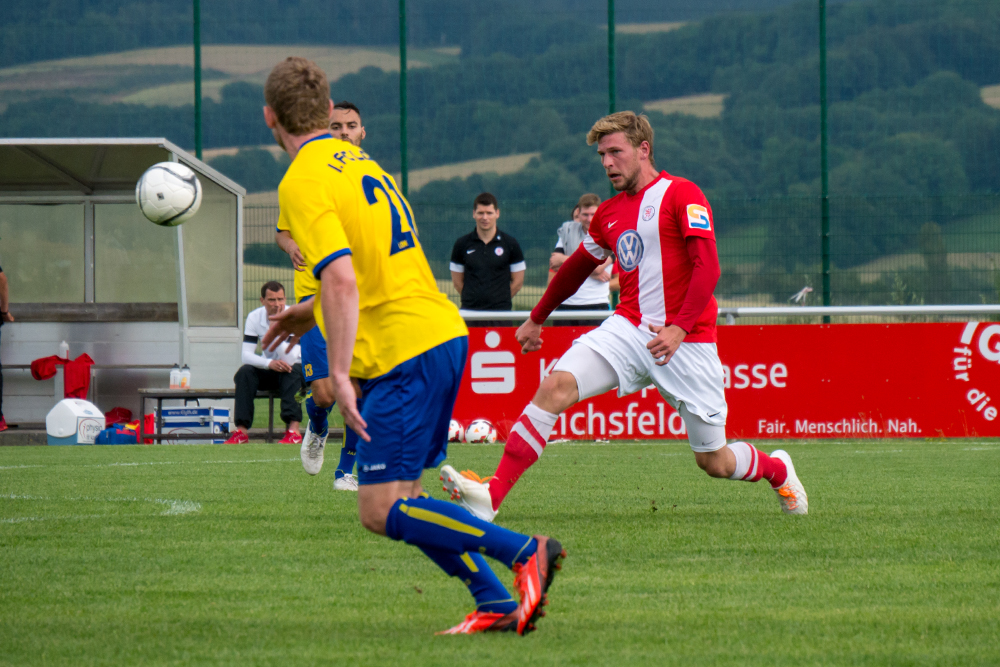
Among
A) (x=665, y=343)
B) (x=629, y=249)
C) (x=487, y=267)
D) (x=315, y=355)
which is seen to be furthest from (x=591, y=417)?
(x=665, y=343)

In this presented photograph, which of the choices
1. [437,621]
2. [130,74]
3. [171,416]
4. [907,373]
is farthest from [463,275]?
[130,74]

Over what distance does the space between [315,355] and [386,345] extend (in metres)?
3.41

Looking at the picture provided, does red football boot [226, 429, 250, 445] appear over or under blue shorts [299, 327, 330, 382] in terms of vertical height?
under

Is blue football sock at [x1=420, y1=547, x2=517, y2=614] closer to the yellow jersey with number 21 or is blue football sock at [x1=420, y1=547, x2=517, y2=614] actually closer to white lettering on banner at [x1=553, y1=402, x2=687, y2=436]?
the yellow jersey with number 21

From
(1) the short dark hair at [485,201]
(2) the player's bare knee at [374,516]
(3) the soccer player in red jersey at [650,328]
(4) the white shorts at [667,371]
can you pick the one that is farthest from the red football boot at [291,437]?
(2) the player's bare knee at [374,516]

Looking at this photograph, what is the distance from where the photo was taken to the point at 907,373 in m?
11.1

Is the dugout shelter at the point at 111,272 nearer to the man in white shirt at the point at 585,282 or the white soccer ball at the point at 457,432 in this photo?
the white soccer ball at the point at 457,432

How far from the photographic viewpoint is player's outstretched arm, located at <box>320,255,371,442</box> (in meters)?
3.12

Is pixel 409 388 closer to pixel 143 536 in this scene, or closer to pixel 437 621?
pixel 437 621

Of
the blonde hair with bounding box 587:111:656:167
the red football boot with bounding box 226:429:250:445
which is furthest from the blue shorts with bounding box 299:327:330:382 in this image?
the red football boot with bounding box 226:429:250:445

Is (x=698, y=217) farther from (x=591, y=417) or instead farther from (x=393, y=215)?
(x=591, y=417)

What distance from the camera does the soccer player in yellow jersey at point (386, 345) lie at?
125 inches

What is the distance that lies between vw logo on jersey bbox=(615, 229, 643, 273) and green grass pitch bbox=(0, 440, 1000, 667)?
125 cm

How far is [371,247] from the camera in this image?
3400 mm
